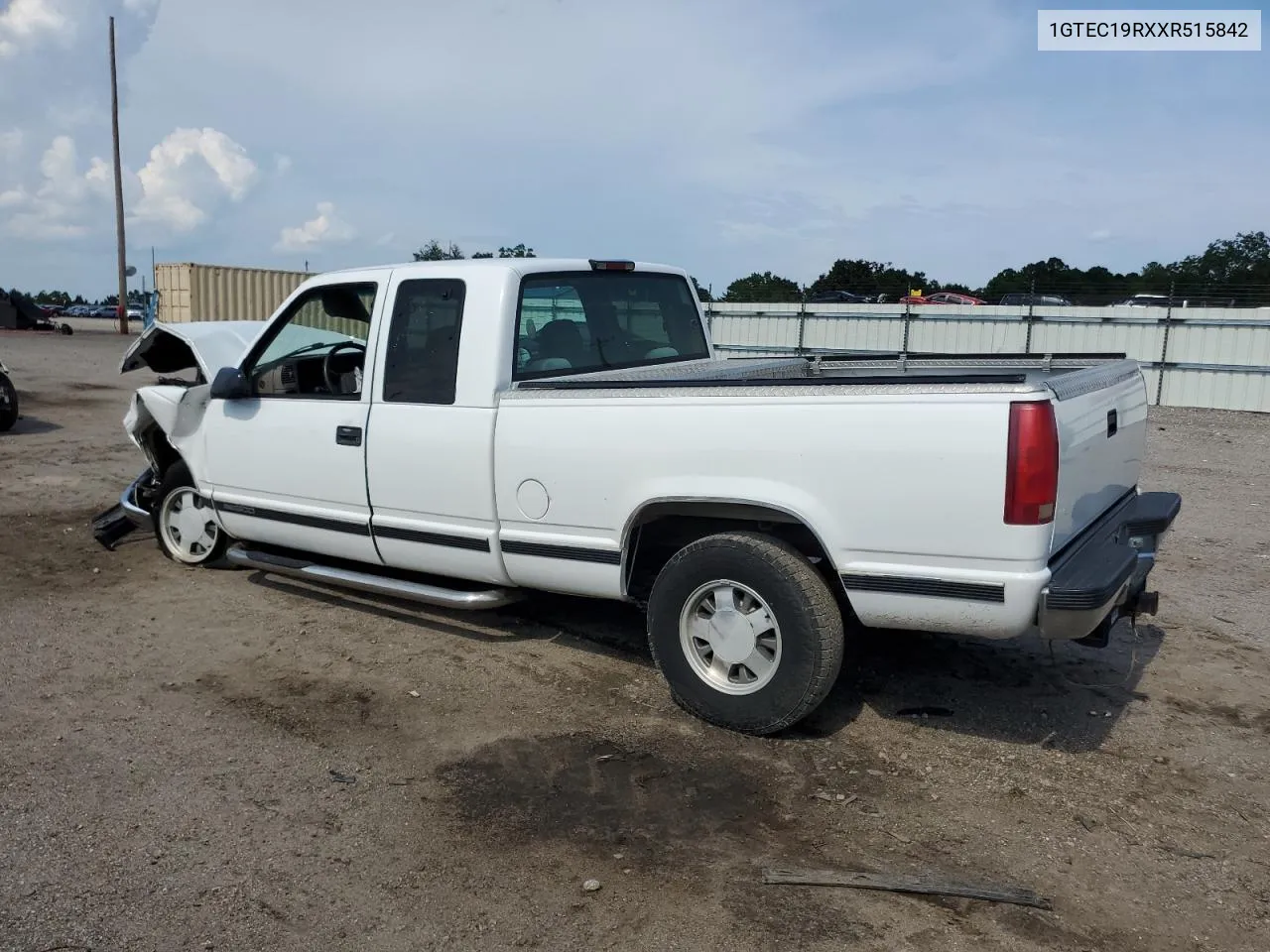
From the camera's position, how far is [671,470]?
4.23 metres

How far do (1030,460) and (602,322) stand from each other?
8.65ft

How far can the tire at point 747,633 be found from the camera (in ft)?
13.2

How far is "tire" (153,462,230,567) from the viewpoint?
6.68 meters

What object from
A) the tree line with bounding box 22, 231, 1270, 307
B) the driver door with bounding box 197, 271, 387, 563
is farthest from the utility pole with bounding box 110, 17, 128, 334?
the driver door with bounding box 197, 271, 387, 563

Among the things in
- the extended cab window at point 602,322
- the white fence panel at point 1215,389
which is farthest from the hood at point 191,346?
the white fence panel at point 1215,389

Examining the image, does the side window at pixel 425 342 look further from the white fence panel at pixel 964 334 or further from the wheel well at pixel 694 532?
the white fence panel at pixel 964 334

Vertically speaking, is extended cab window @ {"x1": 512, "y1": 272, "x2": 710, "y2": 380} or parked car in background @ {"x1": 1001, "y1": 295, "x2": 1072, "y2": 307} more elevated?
parked car in background @ {"x1": 1001, "y1": 295, "x2": 1072, "y2": 307}

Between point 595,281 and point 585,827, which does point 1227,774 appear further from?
point 595,281

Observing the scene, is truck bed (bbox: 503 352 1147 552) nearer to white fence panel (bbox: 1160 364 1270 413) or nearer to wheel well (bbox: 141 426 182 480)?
wheel well (bbox: 141 426 182 480)

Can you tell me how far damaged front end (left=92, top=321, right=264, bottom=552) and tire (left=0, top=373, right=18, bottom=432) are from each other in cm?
584

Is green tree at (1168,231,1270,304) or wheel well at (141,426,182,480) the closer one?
wheel well at (141,426,182,480)

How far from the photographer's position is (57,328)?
3956cm

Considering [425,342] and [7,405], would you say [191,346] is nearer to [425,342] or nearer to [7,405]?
[425,342]

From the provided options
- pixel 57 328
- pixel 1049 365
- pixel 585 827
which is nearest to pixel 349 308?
pixel 585 827
